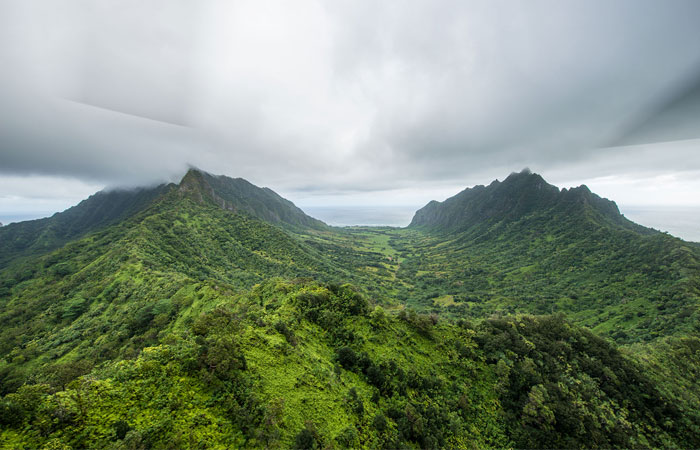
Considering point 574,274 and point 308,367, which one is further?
point 574,274

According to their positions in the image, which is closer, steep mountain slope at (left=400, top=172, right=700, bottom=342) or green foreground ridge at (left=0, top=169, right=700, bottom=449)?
green foreground ridge at (left=0, top=169, right=700, bottom=449)

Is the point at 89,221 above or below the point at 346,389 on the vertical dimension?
above

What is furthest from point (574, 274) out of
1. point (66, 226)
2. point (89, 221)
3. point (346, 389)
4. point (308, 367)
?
point (66, 226)

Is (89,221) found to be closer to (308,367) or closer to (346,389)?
(308,367)

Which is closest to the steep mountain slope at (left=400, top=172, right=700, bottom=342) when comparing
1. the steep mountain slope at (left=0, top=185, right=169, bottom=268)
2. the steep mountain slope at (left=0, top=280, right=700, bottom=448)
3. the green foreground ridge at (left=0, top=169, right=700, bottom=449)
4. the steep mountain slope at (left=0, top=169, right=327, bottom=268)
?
the green foreground ridge at (left=0, top=169, right=700, bottom=449)

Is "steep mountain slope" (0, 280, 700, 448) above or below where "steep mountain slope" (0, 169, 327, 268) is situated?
below

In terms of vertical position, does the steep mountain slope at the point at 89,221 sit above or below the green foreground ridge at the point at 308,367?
above

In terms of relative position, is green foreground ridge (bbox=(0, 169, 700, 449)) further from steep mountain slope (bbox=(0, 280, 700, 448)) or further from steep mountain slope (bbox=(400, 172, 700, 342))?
A: steep mountain slope (bbox=(400, 172, 700, 342))

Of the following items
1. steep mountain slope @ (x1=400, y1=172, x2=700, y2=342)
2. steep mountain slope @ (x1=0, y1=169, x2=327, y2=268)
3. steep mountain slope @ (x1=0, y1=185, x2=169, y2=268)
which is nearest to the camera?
steep mountain slope @ (x1=400, y1=172, x2=700, y2=342)

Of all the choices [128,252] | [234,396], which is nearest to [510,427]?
[234,396]

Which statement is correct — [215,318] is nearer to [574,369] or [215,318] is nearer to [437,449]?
[437,449]

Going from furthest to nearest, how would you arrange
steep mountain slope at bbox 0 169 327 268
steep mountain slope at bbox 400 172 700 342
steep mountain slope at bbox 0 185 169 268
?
1. steep mountain slope at bbox 0 185 169 268
2. steep mountain slope at bbox 0 169 327 268
3. steep mountain slope at bbox 400 172 700 342

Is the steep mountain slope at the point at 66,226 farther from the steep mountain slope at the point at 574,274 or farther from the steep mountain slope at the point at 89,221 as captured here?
the steep mountain slope at the point at 574,274

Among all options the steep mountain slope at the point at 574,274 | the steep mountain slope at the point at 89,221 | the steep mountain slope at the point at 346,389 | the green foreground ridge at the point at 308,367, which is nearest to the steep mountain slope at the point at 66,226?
the steep mountain slope at the point at 89,221
